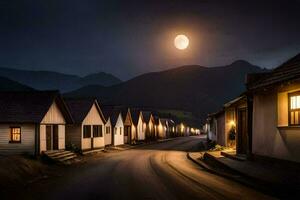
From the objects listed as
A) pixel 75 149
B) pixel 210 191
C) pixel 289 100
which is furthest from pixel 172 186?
pixel 75 149

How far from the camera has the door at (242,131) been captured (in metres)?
27.3

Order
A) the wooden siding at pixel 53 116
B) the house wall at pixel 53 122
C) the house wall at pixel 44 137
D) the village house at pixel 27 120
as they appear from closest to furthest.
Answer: the village house at pixel 27 120 < the house wall at pixel 44 137 < the house wall at pixel 53 122 < the wooden siding at pixel 53 116

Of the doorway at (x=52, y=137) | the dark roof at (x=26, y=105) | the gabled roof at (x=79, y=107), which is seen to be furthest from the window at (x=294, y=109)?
the gabled roof at (x=79, y=107)

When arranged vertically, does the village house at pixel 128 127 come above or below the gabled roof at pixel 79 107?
below

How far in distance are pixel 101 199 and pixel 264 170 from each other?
8782mm

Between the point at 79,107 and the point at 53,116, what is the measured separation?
26.9 ft

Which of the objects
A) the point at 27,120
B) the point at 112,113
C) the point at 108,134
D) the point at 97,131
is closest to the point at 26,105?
the point at 27,120

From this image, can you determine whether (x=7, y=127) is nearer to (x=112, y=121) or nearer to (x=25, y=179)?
(x=25, y=179)

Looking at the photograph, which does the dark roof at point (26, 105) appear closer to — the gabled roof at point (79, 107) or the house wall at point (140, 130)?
the gabled roof at point (79, 107)

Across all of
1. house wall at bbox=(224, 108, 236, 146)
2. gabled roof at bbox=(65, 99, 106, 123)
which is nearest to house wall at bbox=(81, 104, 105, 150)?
gabled roof at bbox=(65, 99, 106, 123)

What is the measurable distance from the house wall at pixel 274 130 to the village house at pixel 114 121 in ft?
95.3

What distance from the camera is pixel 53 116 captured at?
3284cm

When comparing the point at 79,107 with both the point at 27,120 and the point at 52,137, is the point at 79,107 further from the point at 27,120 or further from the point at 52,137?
the point at 27,120

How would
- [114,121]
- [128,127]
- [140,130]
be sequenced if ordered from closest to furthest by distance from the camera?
[114,121], [128,127], [140,130]
